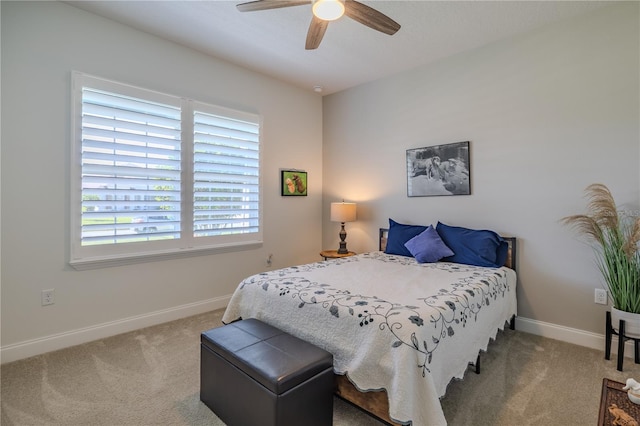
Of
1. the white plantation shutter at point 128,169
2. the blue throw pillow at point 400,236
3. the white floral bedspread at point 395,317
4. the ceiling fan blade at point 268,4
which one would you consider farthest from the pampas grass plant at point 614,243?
the white plantation shutter at point 128,169

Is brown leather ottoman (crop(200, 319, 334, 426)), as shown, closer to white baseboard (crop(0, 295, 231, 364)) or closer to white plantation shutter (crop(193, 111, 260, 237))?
white baseboard (crop(0, 295, 231, 364))

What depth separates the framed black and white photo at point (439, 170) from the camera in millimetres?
3416

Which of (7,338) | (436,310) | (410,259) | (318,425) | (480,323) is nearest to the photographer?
(318,425)

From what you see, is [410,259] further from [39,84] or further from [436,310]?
[39,84]

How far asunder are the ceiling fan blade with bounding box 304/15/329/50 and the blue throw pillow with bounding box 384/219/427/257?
2.20 meters

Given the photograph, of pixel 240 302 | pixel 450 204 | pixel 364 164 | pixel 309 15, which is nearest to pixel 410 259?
pixel 450 204

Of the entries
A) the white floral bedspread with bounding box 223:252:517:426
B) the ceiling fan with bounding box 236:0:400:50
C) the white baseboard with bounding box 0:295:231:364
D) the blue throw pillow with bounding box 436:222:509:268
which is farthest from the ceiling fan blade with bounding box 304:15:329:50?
the white baseboard with bounding box 0:295:231:364

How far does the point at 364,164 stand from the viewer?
14.3ft

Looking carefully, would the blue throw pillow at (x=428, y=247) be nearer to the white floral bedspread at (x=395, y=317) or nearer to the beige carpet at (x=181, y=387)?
the white floral bedspread at (x=395, y=317)

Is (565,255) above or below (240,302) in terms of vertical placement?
above

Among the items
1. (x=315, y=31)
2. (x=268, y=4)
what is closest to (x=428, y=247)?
(x=315, y=31)

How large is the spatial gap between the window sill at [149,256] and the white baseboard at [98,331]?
21.2 inches

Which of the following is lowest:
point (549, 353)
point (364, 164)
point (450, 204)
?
point (549, 353)

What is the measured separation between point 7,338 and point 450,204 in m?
4.18
